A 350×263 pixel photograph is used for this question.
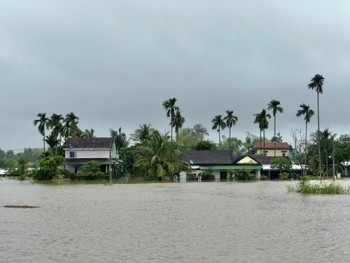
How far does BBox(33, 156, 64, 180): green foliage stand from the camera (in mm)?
63994

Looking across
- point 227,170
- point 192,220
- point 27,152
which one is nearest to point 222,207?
point 192,220

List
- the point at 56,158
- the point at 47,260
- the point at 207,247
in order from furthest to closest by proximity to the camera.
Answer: the point at 56,158 < the point at 207,247 < the point at 47,260

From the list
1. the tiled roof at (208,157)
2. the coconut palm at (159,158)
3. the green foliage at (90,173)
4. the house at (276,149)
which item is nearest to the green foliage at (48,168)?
the green foliage at (90,173)

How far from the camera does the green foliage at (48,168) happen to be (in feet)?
210

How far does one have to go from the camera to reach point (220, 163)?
77.5 meters

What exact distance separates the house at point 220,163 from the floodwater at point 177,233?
4899 cm

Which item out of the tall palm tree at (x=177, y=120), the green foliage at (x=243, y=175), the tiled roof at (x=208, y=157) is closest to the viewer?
the green foliage at (x=243, y=175)

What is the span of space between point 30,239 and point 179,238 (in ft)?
15.4

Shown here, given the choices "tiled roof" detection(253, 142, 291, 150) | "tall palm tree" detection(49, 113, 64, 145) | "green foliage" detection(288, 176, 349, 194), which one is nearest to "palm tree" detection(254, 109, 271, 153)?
"tiled roof" detection(253, 142, 291, 150)

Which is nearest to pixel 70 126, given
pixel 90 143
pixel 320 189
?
pixel 90 143

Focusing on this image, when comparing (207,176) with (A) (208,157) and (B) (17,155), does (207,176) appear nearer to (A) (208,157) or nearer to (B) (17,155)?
(A) (208,157)

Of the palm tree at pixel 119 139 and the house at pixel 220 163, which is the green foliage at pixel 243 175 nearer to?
the house at pixel 220 163

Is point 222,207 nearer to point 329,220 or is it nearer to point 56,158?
point 329,220

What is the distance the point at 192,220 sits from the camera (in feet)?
67.8
